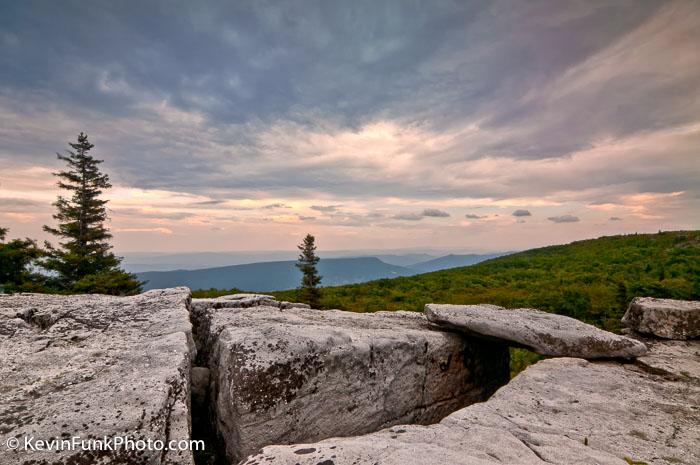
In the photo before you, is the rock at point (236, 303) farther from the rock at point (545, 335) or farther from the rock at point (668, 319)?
the rock at point (668, 319)

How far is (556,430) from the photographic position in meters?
5.64

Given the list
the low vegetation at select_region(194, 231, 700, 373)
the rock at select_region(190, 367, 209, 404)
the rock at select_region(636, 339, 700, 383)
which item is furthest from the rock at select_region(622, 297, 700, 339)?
the rock at select_region(190, 367, 209, 404)

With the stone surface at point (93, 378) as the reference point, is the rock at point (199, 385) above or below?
below

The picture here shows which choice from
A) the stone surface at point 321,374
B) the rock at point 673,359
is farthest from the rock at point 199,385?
the rock at point 673,359

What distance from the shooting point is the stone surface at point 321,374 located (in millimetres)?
6465

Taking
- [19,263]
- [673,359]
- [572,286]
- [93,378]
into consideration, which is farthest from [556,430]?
[19,263]

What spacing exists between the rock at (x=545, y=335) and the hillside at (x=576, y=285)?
16.4 feet

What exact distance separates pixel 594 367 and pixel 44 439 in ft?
34.5

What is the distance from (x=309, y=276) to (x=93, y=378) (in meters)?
20.6

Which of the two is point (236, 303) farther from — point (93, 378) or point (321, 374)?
point (93, 378)

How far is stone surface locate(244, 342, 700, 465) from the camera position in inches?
173

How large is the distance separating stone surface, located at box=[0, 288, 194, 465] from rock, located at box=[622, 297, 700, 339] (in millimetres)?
13158

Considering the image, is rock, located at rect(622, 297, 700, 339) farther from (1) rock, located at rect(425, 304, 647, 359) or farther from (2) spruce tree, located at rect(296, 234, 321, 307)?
(2) spruce tree, located at rect(296, 234, 321, 307)

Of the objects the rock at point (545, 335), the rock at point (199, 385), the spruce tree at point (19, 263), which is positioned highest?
the spruce tree at point (19, 263)
